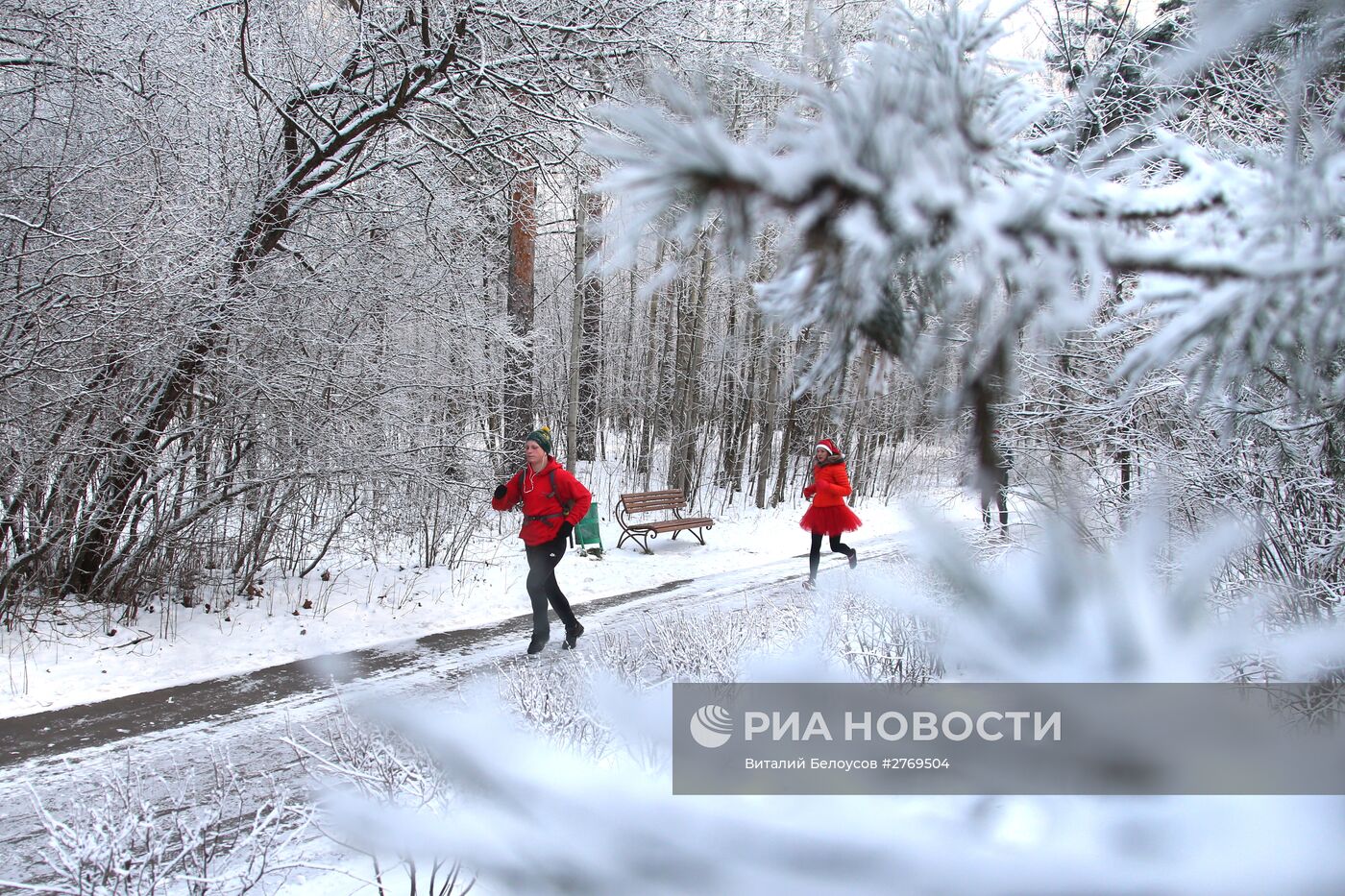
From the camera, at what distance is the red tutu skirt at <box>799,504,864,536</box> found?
8.30 meters

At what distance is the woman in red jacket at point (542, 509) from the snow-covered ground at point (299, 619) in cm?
155

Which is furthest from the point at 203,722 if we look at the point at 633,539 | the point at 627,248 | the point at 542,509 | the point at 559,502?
the point at 633,539

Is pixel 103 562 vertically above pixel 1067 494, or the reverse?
pixel 1067 494

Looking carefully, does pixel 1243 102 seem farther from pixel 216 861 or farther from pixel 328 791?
pixel 216 861

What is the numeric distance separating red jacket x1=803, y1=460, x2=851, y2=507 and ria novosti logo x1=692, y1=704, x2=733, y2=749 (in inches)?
275

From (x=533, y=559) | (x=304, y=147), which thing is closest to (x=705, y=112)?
(x=533, y=559)

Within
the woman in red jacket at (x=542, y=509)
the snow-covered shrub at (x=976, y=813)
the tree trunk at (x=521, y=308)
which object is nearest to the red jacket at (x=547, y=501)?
the woman in red jacket at (x=542, y=509)

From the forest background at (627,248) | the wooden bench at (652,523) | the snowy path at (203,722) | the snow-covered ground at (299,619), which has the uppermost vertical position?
the forest background at (627,248)

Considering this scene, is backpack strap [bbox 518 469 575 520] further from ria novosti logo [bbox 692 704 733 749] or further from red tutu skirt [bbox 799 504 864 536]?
ria novosti logo [bbox 692 704 733 749]

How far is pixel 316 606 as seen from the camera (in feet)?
23.8

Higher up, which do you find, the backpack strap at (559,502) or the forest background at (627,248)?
the forest background at (627,248)

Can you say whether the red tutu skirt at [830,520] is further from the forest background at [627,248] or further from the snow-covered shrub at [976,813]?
the snow-covered shrub at [976,813]

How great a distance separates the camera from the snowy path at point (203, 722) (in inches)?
148

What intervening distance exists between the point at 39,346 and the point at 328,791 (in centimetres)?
568
